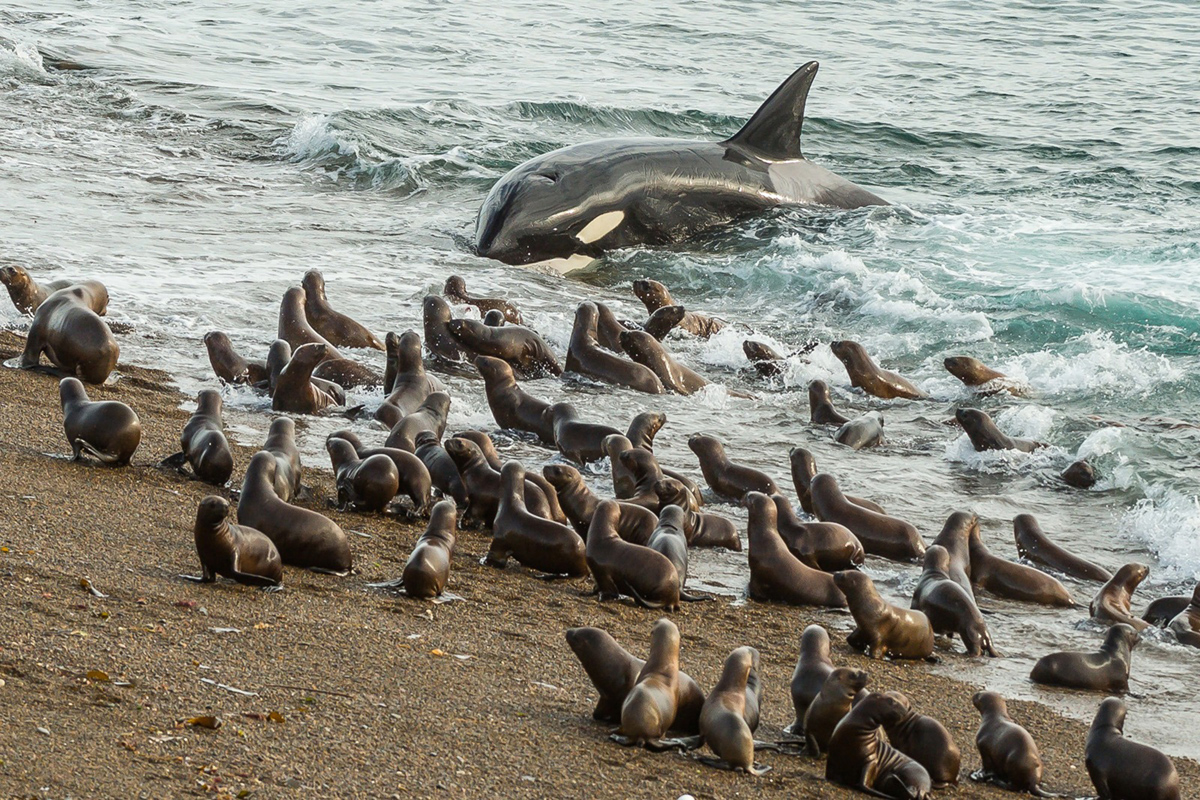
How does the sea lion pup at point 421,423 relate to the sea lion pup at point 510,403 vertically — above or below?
above

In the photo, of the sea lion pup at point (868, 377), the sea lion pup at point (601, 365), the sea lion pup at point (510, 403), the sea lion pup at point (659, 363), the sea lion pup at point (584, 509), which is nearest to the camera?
the sea lion pup at point (584, 509)

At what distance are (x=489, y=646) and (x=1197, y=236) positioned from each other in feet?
46.2

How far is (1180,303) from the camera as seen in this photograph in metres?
14.0

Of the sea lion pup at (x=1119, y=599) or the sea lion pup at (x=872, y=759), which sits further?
the sea lion pup at (x=1119, y=599)

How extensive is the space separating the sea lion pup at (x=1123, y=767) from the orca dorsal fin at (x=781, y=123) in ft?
36.2

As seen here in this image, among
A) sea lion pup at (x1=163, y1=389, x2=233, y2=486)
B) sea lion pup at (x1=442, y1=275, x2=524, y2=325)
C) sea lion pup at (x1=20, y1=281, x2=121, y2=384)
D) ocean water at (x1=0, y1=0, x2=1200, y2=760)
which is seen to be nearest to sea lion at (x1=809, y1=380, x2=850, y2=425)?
ocean water at (x1=0, y1=0, x2=1200, y2=760)

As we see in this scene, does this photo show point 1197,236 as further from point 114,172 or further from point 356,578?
point 356,578

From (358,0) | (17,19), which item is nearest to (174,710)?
(17,19)

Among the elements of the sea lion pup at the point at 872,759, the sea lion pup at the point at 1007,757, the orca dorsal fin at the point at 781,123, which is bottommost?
the sea lion pup at the point at 1007,757

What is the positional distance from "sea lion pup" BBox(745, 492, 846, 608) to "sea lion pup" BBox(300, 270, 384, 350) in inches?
194

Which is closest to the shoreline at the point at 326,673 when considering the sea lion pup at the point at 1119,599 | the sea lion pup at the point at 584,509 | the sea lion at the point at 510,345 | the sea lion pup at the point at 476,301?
the sea lion pup at the point at 584,509

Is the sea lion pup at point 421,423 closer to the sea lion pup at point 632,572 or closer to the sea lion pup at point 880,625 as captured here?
the sea lion pup at point 632,572

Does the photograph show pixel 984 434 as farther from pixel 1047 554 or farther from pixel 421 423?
pixel 421 423

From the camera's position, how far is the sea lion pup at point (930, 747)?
15.3 ft
